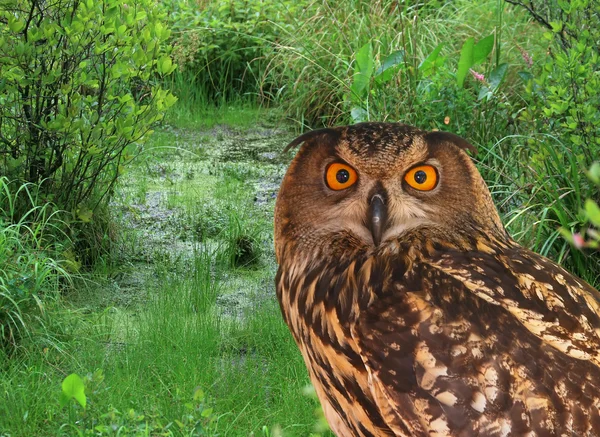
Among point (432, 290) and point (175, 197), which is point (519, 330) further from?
point (175, 197)

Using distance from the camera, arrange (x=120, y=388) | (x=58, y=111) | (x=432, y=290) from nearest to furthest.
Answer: (x=432, y=290) → (x=120, y=388) → (x=58, y=111)

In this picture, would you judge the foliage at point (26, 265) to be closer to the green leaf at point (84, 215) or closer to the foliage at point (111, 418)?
the green leaf at point (84, 215)

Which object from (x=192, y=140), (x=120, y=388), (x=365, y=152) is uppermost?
(x=365, y=152)

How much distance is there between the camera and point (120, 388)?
142 inches

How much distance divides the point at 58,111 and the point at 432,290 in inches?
117

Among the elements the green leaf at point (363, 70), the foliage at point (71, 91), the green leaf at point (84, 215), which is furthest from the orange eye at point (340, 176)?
the green leaf at point (363, 70)

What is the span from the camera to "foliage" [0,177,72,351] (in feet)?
12.6

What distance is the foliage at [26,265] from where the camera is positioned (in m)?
3.85

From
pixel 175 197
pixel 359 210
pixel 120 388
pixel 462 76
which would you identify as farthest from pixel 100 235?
pixel 359 210

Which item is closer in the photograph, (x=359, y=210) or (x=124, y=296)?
(x=359, y=210)

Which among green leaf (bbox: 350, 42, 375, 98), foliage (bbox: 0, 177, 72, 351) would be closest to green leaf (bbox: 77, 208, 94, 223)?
foliage (bbox: 0, 177, 72, 351)

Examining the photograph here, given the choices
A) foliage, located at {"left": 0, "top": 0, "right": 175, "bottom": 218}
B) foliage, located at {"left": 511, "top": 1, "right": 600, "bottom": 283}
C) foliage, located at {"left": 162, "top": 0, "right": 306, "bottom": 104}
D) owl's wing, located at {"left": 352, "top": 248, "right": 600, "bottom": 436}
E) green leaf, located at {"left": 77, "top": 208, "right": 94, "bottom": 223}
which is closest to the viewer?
owl's wing, located at {"left": 352, "top": 248, "right": 600, "bottom": 436}

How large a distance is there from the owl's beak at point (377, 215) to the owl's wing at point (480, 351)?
0.46 ft

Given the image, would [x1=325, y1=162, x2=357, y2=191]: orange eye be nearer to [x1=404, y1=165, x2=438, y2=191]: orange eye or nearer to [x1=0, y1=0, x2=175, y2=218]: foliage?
[x1=404, y1=165, x2=438, y2=191]: orange eye
